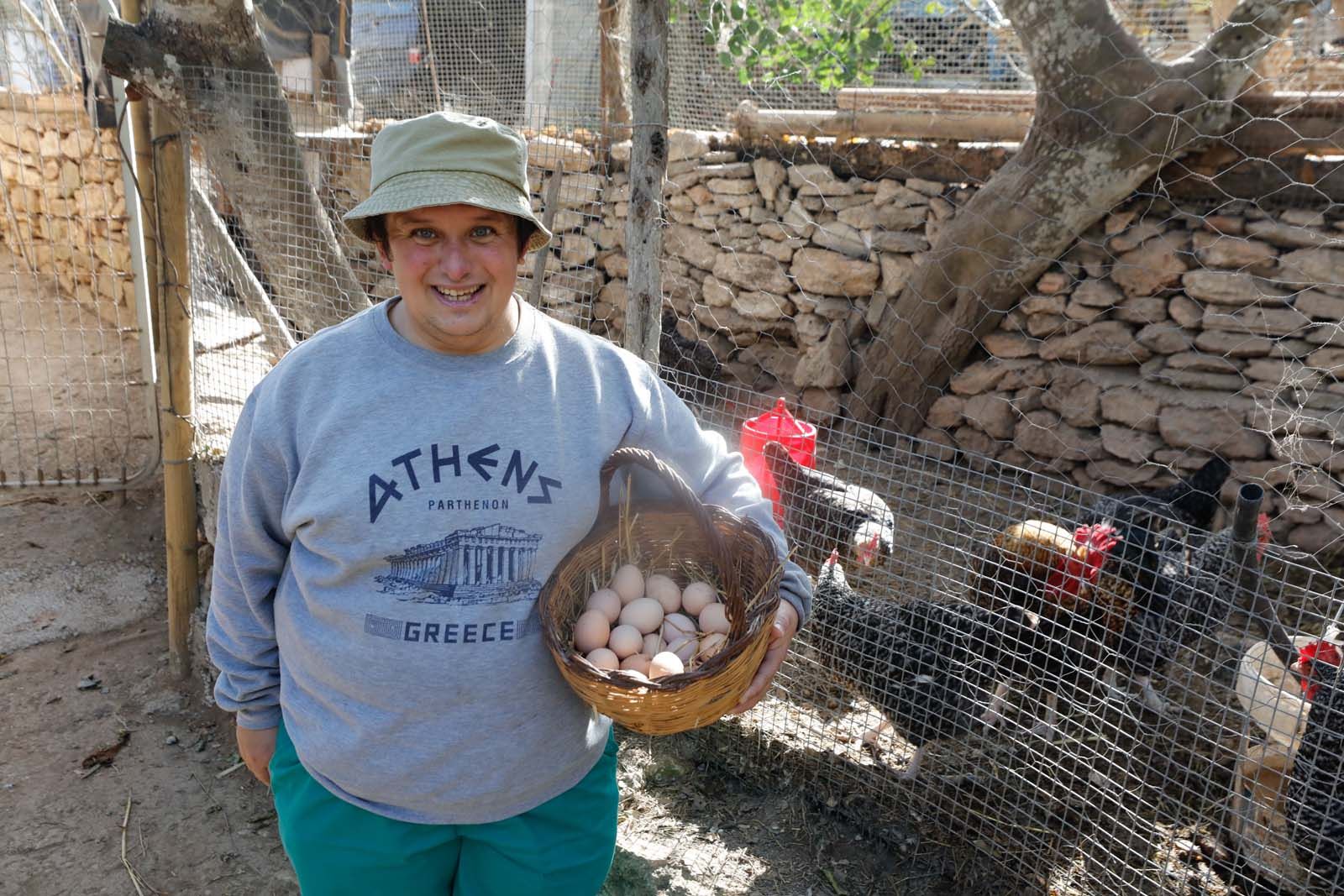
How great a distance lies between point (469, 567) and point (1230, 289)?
442 centimetres

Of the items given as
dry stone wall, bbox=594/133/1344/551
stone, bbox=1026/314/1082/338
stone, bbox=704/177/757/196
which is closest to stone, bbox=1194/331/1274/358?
dry stone wall, bbox=594/133/1344/551

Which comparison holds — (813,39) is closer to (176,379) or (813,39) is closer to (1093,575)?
(1093,575)

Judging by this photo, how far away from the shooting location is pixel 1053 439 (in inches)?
204

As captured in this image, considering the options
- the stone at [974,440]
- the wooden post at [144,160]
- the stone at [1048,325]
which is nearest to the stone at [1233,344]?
the stone at [1048,325]

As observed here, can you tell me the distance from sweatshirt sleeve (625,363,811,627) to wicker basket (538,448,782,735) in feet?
0.21

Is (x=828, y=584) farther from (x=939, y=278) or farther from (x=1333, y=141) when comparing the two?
(x=1333, y=141)

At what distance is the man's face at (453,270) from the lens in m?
1.49

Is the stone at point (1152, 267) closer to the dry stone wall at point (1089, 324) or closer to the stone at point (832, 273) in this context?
the dry stone wall at point (1089, 324)

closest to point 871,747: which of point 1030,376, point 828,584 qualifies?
point 828,584

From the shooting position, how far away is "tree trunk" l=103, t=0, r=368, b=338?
3125mm

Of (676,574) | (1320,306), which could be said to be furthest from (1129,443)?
(676,574)

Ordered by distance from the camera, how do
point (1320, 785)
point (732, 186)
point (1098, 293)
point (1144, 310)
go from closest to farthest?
1. point (1320, 785)
2. point (1144, 310)
3. point (1098, 293)
4. point (732, 186)

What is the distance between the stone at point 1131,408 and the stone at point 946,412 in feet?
2.70

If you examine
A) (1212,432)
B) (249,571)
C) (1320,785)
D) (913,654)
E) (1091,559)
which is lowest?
(913,654)
